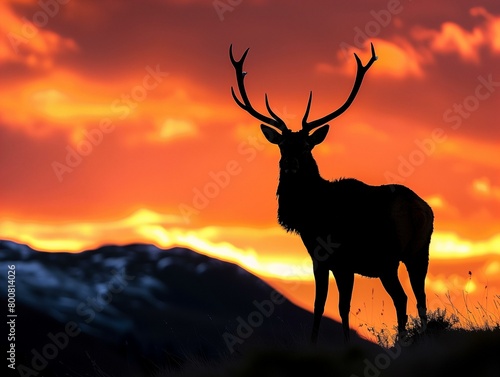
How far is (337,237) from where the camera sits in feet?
41.7

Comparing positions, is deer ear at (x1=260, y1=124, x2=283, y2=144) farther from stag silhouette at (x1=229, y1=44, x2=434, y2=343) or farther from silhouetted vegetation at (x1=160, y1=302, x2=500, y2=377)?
silhouetted vegetation at (x1=160, y1=302, x2=500, y2=377)

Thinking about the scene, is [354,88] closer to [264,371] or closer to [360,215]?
[360,215]

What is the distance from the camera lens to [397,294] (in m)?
12.6

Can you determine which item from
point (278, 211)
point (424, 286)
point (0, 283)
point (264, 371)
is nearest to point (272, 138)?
point (278, 211)

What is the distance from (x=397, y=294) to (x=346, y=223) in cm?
133

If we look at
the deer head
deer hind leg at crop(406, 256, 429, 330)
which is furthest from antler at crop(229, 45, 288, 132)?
deer hind leg at crop(406, 256, 429, 330)

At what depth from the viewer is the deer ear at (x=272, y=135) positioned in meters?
13.3

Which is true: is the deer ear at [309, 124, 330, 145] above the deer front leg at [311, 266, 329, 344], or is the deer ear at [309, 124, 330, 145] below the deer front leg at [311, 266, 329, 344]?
above

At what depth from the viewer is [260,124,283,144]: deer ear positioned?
13289mm

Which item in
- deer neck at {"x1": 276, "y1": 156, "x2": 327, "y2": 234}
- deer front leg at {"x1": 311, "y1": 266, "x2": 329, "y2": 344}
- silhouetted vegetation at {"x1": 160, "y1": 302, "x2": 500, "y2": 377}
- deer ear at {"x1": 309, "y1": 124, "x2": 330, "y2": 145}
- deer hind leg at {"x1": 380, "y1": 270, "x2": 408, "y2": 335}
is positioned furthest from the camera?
deer ear at {"x1": 309, "y1": 124, "x2": 330, "y2": 145}

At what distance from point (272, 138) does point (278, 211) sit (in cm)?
117

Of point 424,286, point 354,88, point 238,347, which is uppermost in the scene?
point 354,88

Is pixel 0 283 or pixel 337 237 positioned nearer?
pixel 337 237

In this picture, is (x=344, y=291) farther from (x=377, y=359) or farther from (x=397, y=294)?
(x=377, y=359)
